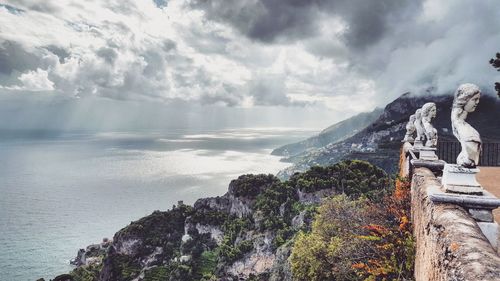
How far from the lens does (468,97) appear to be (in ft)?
16.2

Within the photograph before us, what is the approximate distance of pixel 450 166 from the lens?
517 centimetres

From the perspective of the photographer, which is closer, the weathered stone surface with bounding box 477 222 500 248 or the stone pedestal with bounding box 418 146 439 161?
the weathered stone surface with bounding box 477 222 500 248

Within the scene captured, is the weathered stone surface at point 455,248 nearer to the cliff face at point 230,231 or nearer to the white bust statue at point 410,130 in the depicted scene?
the white bust statue at point 410,130

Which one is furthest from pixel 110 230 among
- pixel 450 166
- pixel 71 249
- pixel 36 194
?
pixel 450 166

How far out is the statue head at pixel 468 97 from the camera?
4883 millimetres

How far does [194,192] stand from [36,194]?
61097mm

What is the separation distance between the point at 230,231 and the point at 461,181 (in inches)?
2221

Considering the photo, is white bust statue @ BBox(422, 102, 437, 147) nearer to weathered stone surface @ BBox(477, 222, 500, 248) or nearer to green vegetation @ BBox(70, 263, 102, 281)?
weathered stone surface @ BBox(477, 222, 500, 248)

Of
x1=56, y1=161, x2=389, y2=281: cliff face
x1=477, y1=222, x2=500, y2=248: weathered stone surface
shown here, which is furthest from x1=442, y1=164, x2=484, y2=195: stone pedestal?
x1=56, y1=161, x2=389, y2=281: cliff face

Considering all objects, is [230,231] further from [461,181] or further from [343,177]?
[461,181]

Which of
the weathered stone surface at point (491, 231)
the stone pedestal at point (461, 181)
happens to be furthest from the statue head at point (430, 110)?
the weathered stone surface at point (491, 231)

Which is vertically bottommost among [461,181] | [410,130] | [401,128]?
[461,181]

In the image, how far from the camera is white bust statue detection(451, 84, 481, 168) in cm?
488

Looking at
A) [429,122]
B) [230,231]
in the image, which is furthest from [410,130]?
[230,231]
